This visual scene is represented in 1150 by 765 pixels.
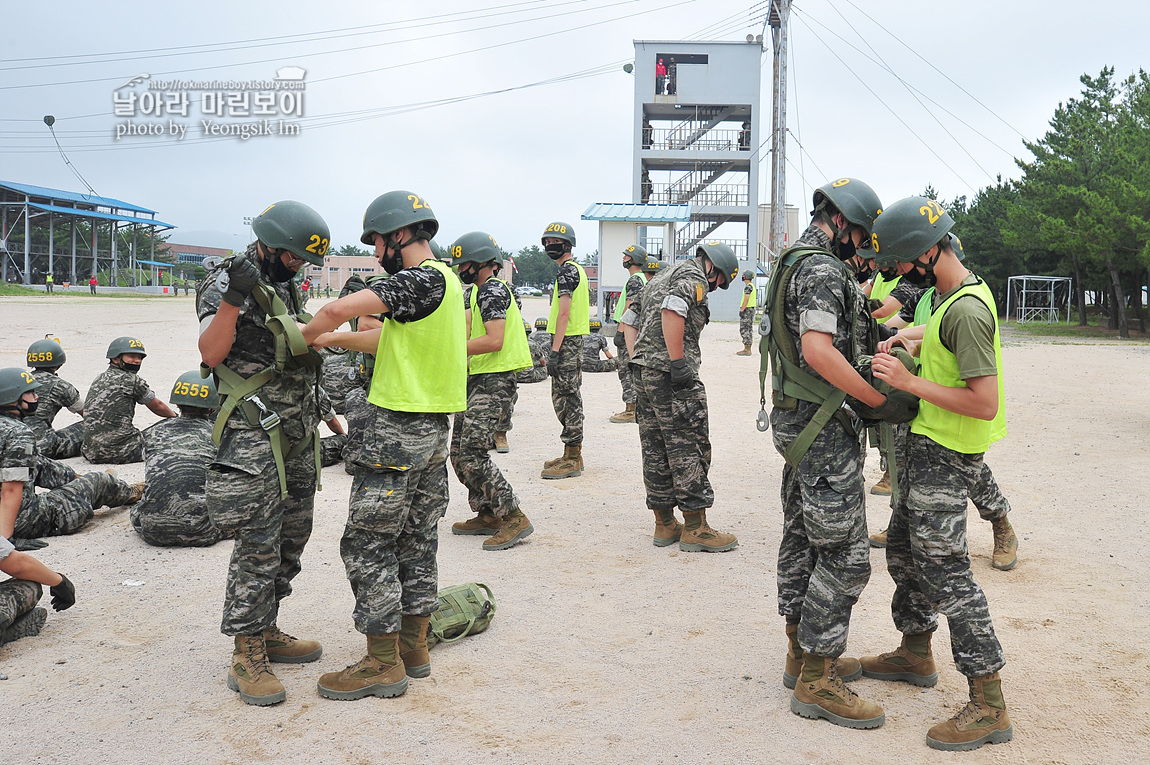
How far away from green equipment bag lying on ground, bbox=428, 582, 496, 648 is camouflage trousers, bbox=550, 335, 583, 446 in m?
3.73

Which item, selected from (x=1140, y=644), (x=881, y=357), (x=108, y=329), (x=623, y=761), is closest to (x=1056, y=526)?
(x=1140, y=644)

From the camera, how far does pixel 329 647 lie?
4.34 m

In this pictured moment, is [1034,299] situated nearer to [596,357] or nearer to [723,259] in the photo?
[596,357]

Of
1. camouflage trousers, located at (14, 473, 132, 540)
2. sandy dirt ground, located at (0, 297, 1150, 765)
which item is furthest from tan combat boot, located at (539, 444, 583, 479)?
camouflage trousers, located at (14, 473, 132, 540)

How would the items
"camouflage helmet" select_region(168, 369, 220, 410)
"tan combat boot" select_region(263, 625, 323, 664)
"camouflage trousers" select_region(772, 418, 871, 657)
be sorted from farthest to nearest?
"camouflage helmet" select_region(168, 369, 220, 410) < "tan combat boot" select_region(263, 625, 323, 664) < "camouflage trousers" select_region(772, 418, 871, 657)

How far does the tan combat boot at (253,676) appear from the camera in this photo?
3.69 metres

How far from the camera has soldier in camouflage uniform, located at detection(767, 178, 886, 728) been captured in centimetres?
343

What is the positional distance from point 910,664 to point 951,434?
126 centimetres

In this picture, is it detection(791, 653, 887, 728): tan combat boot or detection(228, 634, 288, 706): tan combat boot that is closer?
detection(791, 653, 887, 728): tan combat boot

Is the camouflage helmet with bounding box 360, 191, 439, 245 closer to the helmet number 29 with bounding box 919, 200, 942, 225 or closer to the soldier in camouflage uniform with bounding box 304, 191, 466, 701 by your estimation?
the soldier in camouflage uniform with bounding box 304, 191, 466, 701

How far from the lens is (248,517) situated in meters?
3.74

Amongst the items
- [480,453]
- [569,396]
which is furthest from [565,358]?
[480,453]

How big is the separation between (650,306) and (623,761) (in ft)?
12.3

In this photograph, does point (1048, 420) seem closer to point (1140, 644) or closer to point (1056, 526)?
point (1056, 526)
